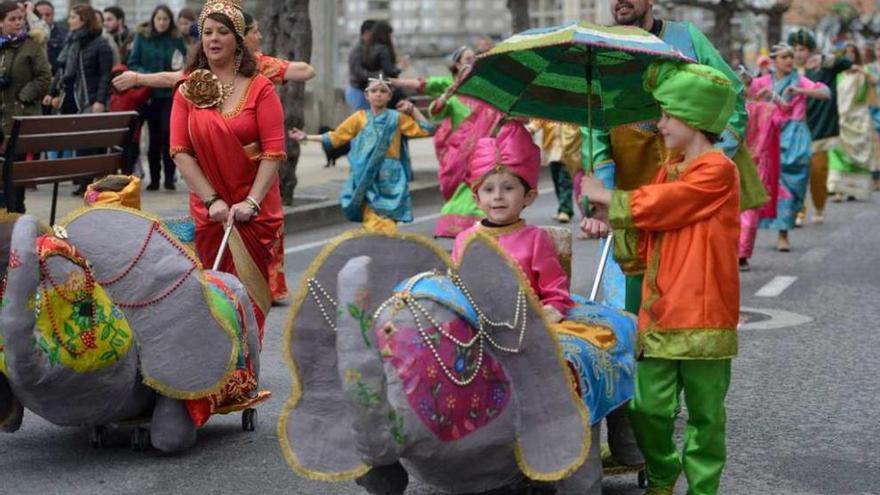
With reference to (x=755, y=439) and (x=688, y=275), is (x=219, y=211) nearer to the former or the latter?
(x=755, y=439)

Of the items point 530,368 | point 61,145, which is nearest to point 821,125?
point 61,145

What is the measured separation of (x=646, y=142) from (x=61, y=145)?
23.8 ft

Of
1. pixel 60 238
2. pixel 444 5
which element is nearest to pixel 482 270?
pixel 60 238

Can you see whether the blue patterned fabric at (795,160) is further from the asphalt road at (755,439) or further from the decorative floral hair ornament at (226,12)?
the decorative floral hair ornament at (226,12)

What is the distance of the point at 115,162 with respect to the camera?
13633 mm

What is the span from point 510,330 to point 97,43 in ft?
40.5

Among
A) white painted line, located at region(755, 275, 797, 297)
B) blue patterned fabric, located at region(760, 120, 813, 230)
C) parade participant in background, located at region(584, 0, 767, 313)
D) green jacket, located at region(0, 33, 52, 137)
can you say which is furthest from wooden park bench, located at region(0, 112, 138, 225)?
parade participant in background, located at region(584, 0, 767, 313)

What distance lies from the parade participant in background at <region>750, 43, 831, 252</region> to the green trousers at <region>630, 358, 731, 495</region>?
905 centimetres

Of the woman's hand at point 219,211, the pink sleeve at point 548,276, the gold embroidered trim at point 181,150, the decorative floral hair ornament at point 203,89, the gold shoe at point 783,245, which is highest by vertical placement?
the decorative floral hair ornament at point 203,89

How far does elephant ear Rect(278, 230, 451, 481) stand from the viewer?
5070mm

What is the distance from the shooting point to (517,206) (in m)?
5.82

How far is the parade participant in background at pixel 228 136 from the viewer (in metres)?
7.53

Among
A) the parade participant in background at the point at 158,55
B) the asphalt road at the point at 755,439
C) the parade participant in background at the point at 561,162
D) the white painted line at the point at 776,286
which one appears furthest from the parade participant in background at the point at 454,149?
the parade participant in background at the point at 158,55

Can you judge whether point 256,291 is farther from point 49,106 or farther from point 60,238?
point 49,106
